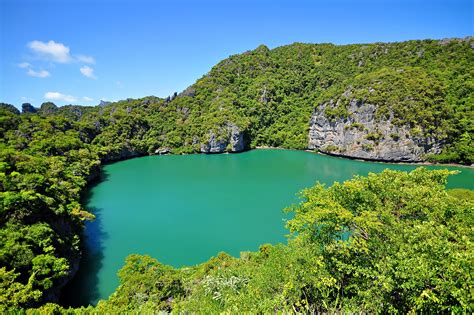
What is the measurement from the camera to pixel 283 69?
95.4 metres

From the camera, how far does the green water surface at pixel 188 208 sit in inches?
741

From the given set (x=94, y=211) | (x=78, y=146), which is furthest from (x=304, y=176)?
(x=78, y=146)

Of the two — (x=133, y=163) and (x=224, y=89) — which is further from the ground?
(x=224, y=89)

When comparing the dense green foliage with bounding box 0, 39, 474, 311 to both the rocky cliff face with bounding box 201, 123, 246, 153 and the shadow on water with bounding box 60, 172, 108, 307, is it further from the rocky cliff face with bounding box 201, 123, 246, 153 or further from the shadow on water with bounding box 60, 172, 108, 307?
the shadow on water with bounding box 60, 172, 108, 307

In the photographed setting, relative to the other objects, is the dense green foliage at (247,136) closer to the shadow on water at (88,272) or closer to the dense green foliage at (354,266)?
the dense green foliage at (354,266)

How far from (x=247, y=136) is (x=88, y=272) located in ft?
183

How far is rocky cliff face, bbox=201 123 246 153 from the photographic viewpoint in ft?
210

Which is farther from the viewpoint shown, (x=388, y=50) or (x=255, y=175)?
(x=388, y=50)

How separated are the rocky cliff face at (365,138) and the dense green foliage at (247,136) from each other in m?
1.82

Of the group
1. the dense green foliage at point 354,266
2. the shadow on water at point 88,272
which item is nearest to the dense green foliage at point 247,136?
the dense green foliage at point 354,266

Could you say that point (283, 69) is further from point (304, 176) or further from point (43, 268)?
point (43, 268)

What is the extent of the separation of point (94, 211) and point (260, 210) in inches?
699

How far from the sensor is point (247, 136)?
6975 cm

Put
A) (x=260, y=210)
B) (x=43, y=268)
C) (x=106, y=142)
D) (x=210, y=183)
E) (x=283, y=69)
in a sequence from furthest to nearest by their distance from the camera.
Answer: (x=283, y=69) → (x=106, y=142) → (x=210, y=183) → (x=260, y=210) → (x=43, y=268)
